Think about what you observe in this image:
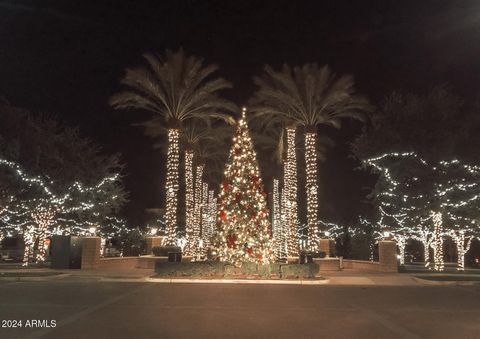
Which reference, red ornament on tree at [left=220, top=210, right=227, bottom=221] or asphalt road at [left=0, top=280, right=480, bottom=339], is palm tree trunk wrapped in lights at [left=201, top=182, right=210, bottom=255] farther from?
asphalt road at [left=0, top=280, right=480, bottom=339]

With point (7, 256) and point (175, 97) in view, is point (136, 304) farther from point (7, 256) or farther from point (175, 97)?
point (7, 256)

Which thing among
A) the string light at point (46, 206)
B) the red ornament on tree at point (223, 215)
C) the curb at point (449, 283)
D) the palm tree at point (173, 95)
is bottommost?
the curb at point (449, 283)

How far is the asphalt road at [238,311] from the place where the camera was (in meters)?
12.0

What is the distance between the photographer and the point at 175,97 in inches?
1352

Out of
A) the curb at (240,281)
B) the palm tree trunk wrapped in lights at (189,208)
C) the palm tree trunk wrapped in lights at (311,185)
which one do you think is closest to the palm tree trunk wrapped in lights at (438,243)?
the palm tree trunk wrapped in lights at (311,185)

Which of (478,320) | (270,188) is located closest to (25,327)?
(478,320)

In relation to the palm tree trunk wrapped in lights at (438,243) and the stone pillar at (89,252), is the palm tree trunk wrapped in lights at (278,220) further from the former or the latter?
the stone pillar at (89,252)

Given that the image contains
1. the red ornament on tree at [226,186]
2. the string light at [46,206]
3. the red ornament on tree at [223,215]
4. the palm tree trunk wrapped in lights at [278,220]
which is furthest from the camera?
the palm tree trunk wrapped in lights at [278,220]

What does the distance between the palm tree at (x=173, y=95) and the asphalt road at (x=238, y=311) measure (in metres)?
12.9

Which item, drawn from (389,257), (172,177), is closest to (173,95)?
(172,177)

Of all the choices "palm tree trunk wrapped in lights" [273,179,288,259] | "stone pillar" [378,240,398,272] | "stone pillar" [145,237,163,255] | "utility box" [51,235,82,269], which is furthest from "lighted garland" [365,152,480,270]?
"utility box" [51,235,82,269]

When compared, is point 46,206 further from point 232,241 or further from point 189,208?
point 232,241

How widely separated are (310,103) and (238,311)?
22.0 m

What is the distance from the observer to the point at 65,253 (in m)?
33.1
